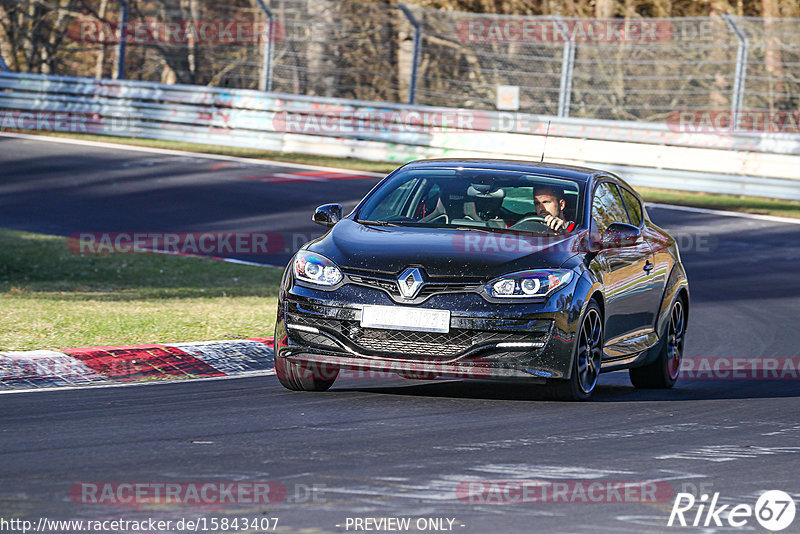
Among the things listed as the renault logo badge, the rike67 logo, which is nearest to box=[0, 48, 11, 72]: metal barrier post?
the renault logo badge

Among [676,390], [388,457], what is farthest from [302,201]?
[388,457]

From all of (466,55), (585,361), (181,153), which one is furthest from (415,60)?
(585,361)

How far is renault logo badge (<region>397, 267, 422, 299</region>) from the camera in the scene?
833 cm

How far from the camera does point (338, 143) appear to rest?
28219mm

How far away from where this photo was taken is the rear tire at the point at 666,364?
1032cm

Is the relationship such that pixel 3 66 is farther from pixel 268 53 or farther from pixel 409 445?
pixel 409 445

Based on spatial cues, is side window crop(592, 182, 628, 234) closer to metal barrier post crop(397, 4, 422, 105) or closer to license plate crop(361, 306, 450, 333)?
license plate crop(361, 306, 450, 333)

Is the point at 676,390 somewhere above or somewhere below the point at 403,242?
below

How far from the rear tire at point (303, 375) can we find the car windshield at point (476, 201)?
3.46 ft

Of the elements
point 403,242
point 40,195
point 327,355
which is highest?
point 403,242

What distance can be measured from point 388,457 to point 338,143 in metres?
21.7

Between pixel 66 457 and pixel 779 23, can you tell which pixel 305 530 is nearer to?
pixel 66 457

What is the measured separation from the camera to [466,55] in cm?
2912

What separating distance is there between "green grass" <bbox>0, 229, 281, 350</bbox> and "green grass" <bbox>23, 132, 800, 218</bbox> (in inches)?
373
